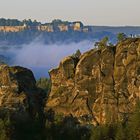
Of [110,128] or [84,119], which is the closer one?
[110,128]

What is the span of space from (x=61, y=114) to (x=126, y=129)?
18112mm

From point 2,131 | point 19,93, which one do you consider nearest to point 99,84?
point 19,93

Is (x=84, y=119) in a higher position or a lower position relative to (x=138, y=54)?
lower

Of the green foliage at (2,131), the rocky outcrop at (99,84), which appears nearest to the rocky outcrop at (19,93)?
the rocky outcrop at (99,84)

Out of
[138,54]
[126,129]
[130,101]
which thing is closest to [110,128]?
[126,129]

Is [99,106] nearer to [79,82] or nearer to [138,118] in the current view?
[79,82]

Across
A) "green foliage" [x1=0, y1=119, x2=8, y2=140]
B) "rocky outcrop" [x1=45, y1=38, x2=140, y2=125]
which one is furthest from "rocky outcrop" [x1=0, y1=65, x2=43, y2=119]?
"green foliage" [x1=0, y1=119, x2=8, y2=140]

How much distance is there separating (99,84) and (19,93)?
55.6 feet

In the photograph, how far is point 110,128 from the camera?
100562 mm

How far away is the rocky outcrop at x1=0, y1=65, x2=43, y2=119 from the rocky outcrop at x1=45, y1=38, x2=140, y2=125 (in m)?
4.00

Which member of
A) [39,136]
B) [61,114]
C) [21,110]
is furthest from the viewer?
[61,114]

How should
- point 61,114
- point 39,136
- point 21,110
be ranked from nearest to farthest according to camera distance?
point 39,136
point 21,110
point 61,114

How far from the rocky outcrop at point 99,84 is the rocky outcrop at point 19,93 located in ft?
13.1

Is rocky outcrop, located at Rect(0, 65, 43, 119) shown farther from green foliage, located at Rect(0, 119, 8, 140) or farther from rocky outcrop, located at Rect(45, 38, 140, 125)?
green foliage, located at Rect(0, 119, 8, 140)
